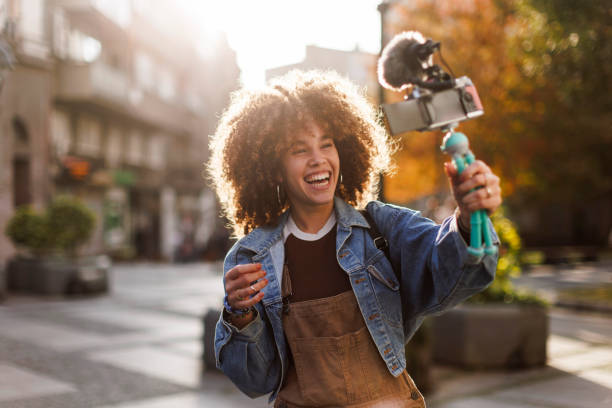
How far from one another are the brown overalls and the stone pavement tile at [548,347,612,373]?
5871 mm

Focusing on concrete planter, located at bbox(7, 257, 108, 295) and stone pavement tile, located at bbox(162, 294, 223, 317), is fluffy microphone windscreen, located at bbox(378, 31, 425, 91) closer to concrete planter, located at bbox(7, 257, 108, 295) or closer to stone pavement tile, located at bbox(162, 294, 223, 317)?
stone pavement tile, located at bbox(162, 294, 223, 317)

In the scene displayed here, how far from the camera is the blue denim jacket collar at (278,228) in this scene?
7.68 feet

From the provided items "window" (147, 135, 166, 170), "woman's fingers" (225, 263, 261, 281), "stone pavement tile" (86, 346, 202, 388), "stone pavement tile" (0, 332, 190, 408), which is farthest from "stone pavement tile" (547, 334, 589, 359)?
"window" (147, 135, 166, 170)

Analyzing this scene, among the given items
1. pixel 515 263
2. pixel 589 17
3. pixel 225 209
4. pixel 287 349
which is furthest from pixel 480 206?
pixel 589 17

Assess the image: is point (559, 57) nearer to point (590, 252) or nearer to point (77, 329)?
point (77, 329)

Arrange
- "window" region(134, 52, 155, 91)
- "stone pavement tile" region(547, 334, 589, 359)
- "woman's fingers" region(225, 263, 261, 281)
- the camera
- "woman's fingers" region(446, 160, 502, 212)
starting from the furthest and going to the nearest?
1. "window" region(134, 52, 155, 91)
2. "stone pavement tile" region(547, 334, 589, 359)
3. "woman's fingers" region(225, 263, 261, 281)
4. the camera
5. "woman's fingers" region(446, 160, 502, 212)

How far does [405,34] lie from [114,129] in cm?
2870

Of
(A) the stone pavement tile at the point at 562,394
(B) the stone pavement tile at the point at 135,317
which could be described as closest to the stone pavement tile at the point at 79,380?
(B) the stone pavement tile at the point at 135,317

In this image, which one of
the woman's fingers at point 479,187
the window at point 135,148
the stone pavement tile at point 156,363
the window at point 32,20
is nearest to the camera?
the woman's fingers at point 479,187

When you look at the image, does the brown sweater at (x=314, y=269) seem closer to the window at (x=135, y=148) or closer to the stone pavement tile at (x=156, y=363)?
the stone pavement tile at (x=156, y=363)

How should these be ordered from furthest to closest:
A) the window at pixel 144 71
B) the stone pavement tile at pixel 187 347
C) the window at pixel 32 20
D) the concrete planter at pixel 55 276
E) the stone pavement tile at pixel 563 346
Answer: the window at pixel 144 71
the window at pixel 32 20
the concrete planter at pixel 55 276
the stone pavement tile at pixel 563 346
the stone pavement tile at pixel 187 347

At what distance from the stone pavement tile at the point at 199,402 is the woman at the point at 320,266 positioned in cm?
367

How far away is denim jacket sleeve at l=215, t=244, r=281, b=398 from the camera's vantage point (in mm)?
2264

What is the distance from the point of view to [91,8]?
79.9 ft
